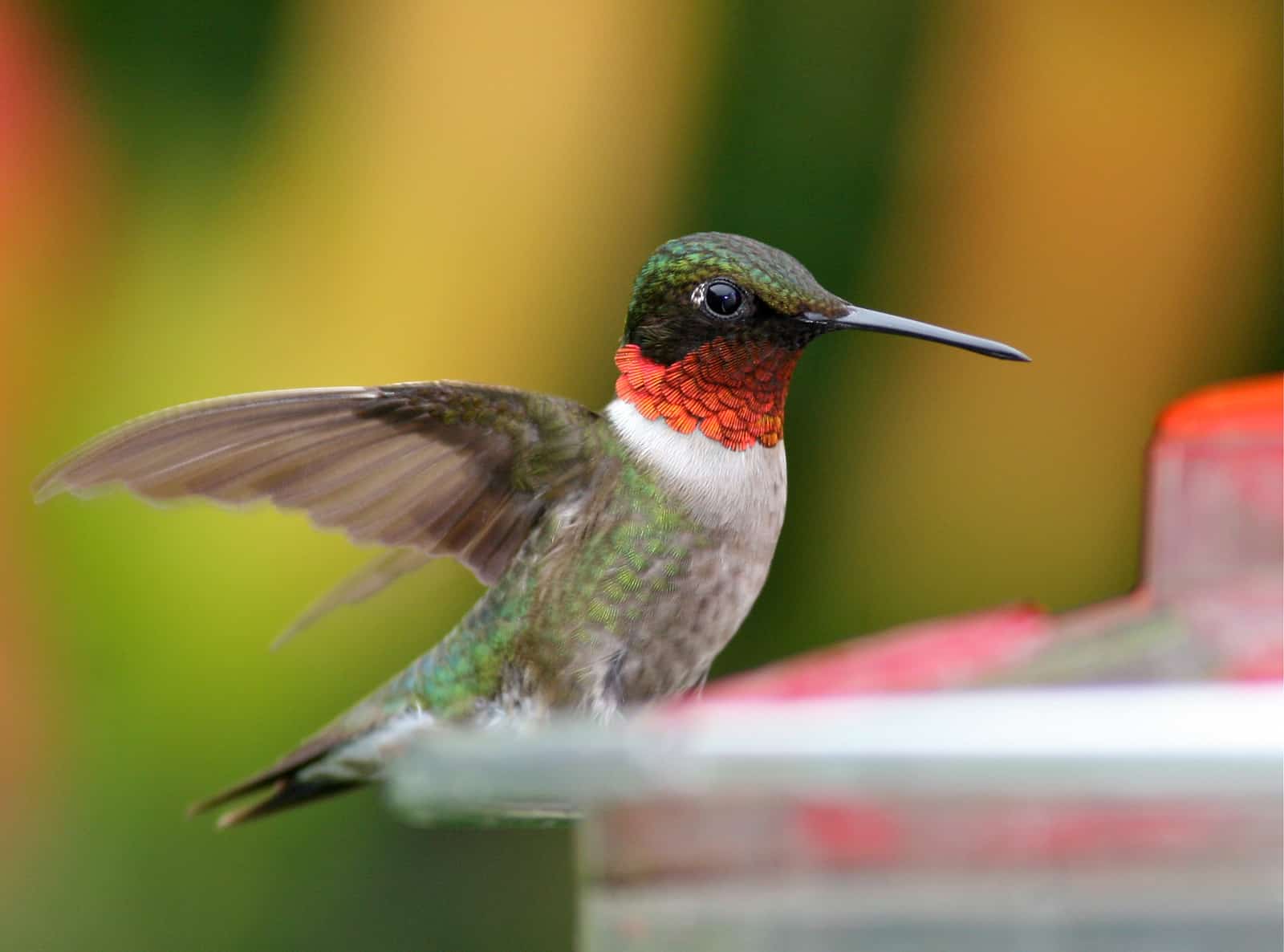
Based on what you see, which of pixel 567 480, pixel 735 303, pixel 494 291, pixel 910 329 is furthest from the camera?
pixel 494 291

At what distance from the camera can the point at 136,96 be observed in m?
2.97

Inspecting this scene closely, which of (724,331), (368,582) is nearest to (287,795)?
(368,582)

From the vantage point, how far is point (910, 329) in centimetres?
115

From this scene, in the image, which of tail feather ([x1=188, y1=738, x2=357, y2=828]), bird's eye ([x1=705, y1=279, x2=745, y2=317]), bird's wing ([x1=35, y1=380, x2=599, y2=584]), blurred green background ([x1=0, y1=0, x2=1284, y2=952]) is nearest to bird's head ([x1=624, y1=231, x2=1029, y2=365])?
bird's eye ([x1=705, y1=279, x2=745, y2=317])

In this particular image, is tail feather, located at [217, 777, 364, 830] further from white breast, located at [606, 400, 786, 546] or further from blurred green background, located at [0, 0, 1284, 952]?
blurred green background, located at [0, 0, 1284, 952]

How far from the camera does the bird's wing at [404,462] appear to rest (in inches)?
52.8

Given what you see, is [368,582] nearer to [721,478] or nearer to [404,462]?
[404,462]

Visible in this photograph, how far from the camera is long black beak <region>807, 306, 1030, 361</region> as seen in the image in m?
1.12

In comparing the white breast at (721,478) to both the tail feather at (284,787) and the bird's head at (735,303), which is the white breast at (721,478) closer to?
the bird's head at (735,303)

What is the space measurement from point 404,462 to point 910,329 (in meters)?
0.47

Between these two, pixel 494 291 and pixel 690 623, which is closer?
pixel 690 623

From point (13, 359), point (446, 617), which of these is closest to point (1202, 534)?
point (446, 617)

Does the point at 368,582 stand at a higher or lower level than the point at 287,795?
higher

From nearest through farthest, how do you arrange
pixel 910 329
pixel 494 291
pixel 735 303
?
pixel 910 329 → pixel 735 303 → pixel 494 291
